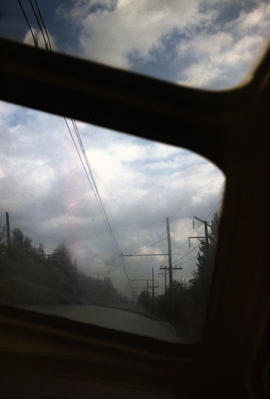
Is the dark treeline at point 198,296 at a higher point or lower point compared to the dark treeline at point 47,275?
lower

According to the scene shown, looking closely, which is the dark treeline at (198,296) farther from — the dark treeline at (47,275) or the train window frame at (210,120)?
the dark treeline at (47,275)

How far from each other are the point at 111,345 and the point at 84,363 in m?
0.31

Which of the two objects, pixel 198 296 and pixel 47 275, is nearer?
pixel 198 296

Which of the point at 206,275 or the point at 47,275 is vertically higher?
the point at 47,275

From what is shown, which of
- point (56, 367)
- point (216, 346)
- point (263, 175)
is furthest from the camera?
point (56, 367)

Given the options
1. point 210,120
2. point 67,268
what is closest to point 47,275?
point 67,268

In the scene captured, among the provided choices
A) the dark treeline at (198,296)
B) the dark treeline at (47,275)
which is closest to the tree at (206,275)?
the dark treeline at (198,296)

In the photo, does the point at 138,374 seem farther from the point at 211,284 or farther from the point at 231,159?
the point at 231,159

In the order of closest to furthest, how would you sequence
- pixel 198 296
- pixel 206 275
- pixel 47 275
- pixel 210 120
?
pixel 210 120 → pixel 206 275 → pixel 198 296 → pixel 47 275

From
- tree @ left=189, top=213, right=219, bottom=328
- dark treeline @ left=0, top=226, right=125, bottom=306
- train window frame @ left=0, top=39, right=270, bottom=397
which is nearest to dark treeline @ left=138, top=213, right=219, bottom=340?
tree @ left=189, top=213, right=219, bottom=328

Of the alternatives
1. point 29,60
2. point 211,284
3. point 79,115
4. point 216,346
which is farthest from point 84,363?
point 29,60

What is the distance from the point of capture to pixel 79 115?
2951 mm

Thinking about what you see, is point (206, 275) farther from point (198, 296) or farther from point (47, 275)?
point (47, 275)

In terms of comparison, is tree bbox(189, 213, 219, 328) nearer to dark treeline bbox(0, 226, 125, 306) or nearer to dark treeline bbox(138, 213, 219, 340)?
dark treeline bbox(138, 213, 219, 340)
